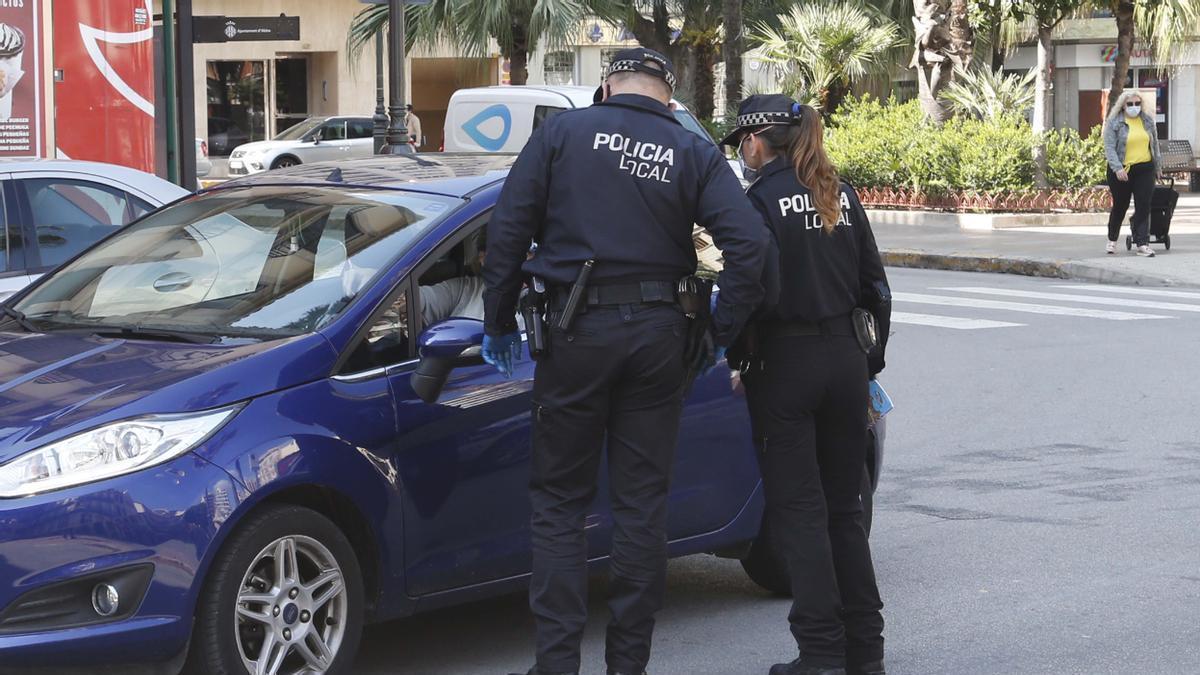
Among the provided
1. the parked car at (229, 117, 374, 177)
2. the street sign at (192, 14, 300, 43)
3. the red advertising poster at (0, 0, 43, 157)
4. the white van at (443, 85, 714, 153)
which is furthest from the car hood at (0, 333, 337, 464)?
the parked car at (229, 117, 374, 177)

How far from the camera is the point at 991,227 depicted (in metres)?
22.9

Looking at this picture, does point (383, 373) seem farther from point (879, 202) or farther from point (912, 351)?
point (879, 202)

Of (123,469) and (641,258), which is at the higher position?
(641,258)

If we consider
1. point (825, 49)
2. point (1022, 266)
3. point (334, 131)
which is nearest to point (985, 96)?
point (825, 49)

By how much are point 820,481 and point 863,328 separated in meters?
0.47

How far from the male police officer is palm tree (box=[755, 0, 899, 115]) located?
91.5 feet

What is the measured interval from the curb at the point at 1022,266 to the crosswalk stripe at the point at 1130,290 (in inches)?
9.6

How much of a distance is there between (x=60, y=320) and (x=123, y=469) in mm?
1304

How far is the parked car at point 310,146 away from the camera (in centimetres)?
3675

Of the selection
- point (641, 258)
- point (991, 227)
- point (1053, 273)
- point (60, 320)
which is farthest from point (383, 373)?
point (991, 227)

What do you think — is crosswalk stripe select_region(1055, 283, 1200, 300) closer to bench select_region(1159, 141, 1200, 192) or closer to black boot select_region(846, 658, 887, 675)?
black boot select_region(846, 658, 887, 675)

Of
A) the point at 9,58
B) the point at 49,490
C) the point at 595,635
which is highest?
the point at 9,58

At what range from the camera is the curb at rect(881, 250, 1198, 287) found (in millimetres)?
17188

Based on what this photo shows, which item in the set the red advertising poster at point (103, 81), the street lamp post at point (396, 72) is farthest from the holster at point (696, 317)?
the street lamp post at point (396, 72)
